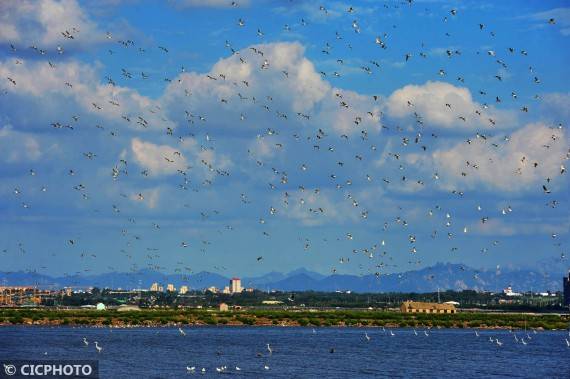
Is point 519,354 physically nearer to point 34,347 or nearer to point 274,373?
point 274,373

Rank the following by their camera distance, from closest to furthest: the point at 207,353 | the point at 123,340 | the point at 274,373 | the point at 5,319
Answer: the point at 274,373 → the point at 207,353 → the point at 123,340 → the point at 5,319

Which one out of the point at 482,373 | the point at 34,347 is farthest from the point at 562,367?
the point at 34,347

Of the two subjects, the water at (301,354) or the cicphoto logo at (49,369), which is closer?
the cicphoto logo at (49,369)

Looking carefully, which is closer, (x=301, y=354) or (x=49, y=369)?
(x=49, y=369)

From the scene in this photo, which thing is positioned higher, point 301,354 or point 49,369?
point 301,354

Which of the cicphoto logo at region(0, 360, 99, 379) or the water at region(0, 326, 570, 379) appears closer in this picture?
the cicphoto logo at region(0, 360, 99, 379)
